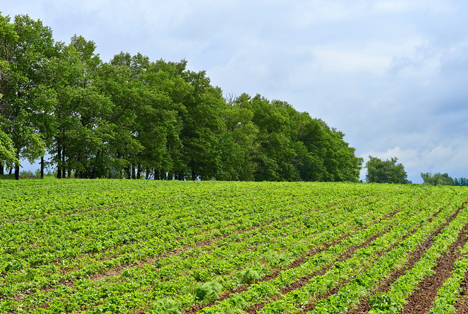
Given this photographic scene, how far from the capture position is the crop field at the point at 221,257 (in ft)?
30.0

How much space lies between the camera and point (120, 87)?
43.9 m

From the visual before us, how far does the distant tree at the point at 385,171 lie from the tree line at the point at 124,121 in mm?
63036

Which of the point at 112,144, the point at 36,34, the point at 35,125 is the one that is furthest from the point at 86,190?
the point at 36,34

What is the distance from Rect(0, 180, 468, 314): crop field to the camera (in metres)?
9.15

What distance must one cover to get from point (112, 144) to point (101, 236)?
2952 cm

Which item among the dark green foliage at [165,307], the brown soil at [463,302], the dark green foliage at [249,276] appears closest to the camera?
the dark green foliage at [165,307]

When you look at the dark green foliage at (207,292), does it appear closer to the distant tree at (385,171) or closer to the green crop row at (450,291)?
the green crop row at (450,291)

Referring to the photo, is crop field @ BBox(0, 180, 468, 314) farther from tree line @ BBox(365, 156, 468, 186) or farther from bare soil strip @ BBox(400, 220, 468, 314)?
tree line @ BBox(365, 156, 468, 186)

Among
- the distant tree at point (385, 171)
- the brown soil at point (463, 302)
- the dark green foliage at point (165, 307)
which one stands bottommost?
the brown soil at point (463, 302)

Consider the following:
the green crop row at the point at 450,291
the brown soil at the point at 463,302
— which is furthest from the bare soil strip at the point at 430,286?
the brown soil at the point at 463,302

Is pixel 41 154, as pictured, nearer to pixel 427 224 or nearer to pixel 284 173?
pixel 427 224

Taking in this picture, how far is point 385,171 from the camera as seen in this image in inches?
4850

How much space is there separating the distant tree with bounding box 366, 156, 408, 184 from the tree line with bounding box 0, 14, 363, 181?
63036mm

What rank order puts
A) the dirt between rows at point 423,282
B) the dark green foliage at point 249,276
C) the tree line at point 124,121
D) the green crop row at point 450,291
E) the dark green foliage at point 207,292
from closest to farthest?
the green crop row at point 450,291
the dirt between rows at point 423,282
the dark green foliage at point 207,292
the dark green foliage at point 249,276
the tree line at point 124,121
